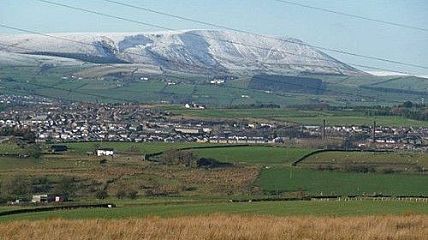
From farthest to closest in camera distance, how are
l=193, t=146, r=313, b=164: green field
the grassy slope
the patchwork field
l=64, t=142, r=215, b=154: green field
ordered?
l=64, t=142, r=215, b=154: green field
l=193, t=146, r=313, b=164: green field
the grassy slope
the patchwork field

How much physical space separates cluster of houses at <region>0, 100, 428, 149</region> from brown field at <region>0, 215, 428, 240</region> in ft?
162

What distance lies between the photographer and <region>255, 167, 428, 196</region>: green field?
38656 mm

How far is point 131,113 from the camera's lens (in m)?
91.0

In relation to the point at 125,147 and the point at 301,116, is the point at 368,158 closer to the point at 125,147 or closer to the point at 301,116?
the point at 125,147

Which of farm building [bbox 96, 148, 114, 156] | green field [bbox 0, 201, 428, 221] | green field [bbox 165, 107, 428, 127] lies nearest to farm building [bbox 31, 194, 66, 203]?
green field [bbox 0, 201, 428, 221]

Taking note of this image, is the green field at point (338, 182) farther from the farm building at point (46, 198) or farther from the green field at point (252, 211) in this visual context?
the green field at point (252, 211)

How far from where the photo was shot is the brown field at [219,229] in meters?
12.5

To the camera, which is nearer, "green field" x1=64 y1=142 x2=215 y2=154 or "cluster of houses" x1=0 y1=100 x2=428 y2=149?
"green field" x1=64 y1=142 x2=215 y2=154

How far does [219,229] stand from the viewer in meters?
13.2

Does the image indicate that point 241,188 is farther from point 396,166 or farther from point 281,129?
point 281,129

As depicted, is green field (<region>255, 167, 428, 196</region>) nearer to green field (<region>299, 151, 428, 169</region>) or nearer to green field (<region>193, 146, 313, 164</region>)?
green field (<region>299, 151, 428, 169</region>)

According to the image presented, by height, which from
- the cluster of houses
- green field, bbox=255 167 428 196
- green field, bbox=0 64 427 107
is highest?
green field, bbox=0 64 427 107

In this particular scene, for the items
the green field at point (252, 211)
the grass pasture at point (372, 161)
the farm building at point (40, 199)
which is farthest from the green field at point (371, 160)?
the green field at point (252, 211)

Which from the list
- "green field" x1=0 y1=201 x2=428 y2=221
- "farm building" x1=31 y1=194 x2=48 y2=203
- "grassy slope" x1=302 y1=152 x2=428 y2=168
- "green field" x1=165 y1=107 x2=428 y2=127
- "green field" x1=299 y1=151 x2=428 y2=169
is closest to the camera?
"green field" x1=0 y1=201 x2=428 y2=221
